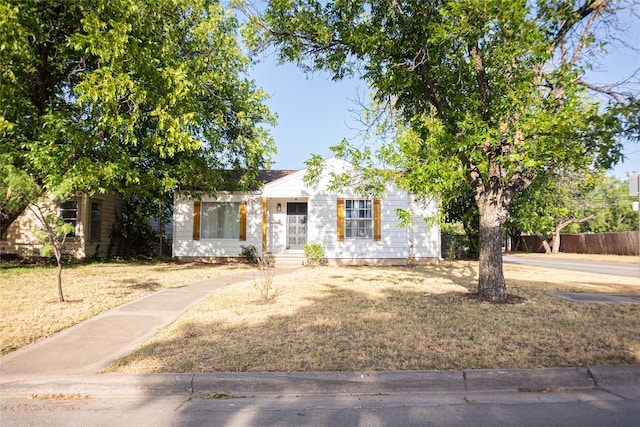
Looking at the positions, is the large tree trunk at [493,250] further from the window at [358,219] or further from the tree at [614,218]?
the tree at [614,218]

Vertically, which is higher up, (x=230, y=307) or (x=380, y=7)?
(x=380, y=7)

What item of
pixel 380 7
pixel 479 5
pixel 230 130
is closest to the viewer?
pixel 479 5

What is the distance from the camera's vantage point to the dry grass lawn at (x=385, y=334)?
4.41 m

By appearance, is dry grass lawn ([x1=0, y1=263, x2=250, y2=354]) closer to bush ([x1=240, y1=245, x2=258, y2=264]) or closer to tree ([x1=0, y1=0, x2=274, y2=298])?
tree ([x1=0, y1=0, x2=274, y2=298])

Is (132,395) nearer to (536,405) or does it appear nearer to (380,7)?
(536,405)

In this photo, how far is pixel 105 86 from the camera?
969 cm

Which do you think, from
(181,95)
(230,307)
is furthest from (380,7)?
(230,307)

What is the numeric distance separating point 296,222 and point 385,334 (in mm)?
12533

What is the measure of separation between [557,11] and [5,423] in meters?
9.44

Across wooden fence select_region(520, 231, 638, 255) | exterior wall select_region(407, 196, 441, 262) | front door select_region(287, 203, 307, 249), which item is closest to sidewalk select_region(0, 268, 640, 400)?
exterior wall select_region(407, 196, 441, 262)

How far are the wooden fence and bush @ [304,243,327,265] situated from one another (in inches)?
943

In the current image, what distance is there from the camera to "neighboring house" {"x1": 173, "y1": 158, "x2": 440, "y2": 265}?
52.7ft

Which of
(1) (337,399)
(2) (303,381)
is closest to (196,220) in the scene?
(2) (303,381)

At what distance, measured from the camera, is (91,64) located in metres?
12.6
